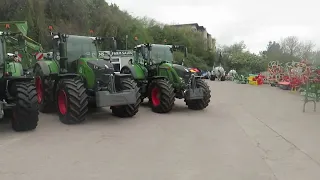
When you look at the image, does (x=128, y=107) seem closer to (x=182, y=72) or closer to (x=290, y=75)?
(x=182, y=72)

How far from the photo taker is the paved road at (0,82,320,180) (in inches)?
213

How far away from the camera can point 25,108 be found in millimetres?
7871

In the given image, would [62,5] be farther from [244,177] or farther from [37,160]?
[244,177]

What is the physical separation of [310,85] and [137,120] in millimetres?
7443

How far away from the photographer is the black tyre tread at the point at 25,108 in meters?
7.89

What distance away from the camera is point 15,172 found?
17.6ft

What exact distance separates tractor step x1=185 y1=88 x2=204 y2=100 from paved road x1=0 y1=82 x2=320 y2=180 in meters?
1.06

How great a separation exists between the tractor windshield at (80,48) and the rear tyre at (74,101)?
4.21 ft

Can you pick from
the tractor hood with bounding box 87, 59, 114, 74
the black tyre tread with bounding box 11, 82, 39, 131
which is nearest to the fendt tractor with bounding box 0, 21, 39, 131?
the black tyre tread with bounding box 11, 82, 39, 131

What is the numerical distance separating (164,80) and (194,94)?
108 centimetres

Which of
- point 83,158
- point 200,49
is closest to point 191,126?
point 83,158

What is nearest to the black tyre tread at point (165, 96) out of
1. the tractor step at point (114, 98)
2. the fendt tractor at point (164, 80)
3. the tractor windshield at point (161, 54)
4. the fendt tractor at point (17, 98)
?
the fendt tractor at point (164, 80)

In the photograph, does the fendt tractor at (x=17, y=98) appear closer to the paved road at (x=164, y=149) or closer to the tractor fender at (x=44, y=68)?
the paved road at (x=164, y=149)

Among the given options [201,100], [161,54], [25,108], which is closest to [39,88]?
[25,108]
